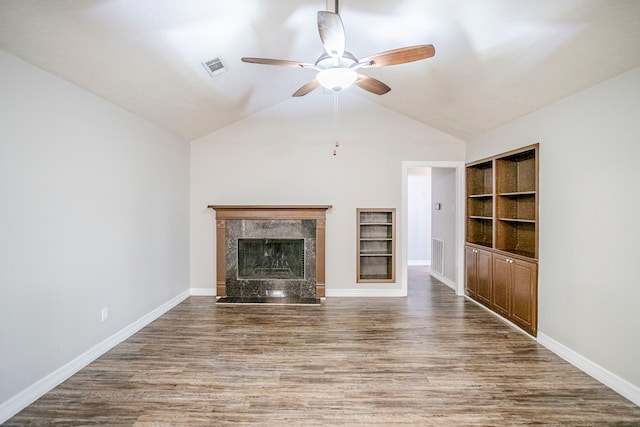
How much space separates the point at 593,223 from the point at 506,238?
1.45 meters

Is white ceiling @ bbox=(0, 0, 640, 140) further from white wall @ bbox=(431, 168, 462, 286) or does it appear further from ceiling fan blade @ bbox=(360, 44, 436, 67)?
white wall @ bbox=(431, 168, 462, 286)

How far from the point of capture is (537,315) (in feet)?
10.6

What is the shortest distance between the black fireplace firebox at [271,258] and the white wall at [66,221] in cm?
135

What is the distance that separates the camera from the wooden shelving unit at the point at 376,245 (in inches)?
194

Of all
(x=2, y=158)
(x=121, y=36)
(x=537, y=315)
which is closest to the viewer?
(x=2, y=158)

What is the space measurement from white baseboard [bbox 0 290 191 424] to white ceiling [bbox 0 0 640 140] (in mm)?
2341

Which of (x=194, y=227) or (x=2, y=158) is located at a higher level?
(x=2, y=158)

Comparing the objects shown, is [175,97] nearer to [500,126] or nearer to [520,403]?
[500,126]

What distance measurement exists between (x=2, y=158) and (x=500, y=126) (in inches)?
190

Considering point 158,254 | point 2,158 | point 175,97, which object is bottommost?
point 158,254

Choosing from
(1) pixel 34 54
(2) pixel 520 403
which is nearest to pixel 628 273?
(2) pixel 520 403

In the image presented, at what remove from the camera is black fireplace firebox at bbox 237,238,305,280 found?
4.84 meters

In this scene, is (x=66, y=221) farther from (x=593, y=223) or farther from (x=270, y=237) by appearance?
(x=593, y=223)

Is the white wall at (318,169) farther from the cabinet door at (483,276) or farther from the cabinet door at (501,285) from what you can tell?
the cabinet door at (501,285)
